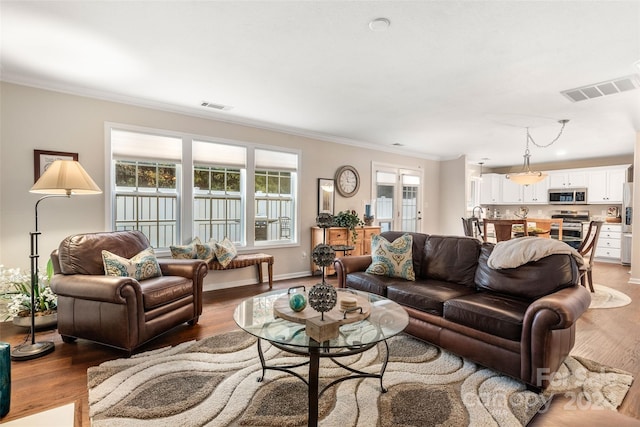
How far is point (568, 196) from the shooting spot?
314 inches

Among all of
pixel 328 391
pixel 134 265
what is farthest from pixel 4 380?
pixel 328 391

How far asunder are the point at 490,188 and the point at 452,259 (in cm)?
711

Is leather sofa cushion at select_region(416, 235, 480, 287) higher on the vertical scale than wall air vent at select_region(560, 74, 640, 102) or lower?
lower

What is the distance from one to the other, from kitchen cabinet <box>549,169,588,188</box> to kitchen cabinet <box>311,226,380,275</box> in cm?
568

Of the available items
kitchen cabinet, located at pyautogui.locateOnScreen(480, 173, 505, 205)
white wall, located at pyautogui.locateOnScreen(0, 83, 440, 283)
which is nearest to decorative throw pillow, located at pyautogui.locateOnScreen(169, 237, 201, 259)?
white wall, located at pyautogui.locateOnScreen(0, 83, 440, 283)

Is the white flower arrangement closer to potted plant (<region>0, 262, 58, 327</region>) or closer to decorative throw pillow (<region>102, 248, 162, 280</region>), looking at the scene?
potted plant (<region>0, 262, 58, 327</region>)

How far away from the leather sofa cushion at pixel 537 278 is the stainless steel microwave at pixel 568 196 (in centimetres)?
683

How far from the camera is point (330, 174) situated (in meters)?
5.80

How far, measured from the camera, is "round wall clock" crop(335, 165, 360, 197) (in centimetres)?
590

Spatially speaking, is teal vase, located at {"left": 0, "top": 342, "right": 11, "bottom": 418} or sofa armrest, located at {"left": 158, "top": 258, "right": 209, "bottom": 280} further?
sofa armrest, located at {"left": 158, "top": 258, "right": 209, "bottom": 280}

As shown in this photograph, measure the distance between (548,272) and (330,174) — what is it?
3.84 metres

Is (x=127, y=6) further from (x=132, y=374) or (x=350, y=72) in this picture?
(x=132, y=374)

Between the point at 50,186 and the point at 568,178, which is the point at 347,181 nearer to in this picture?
the point at 50,186

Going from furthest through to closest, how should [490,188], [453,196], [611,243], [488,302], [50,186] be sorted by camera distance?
[490,188], [453,196], [611,243], [50,186], [488,302]
